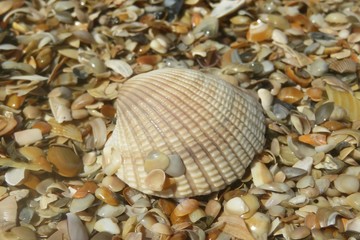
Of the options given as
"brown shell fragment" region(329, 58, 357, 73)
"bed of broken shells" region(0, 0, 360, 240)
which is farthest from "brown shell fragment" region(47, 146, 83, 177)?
"brown shell fragment" region(329, 58, 357, 73)

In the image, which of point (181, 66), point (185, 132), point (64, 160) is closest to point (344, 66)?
point (181, 66)

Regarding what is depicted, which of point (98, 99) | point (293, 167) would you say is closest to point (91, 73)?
point (98, 99)

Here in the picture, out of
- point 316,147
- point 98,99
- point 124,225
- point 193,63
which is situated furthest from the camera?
point 193,63

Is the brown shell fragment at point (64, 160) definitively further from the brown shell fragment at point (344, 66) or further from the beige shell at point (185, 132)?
the brown shell fragment at point (344, 66)

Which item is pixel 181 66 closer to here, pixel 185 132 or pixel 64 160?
pixel 185 132

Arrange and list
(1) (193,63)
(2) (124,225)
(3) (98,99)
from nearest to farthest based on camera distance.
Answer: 1. (2) (124,225)
2. (3) (98,99)
3. (1) (193,63)

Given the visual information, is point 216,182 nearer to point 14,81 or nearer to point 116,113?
point 116,113
